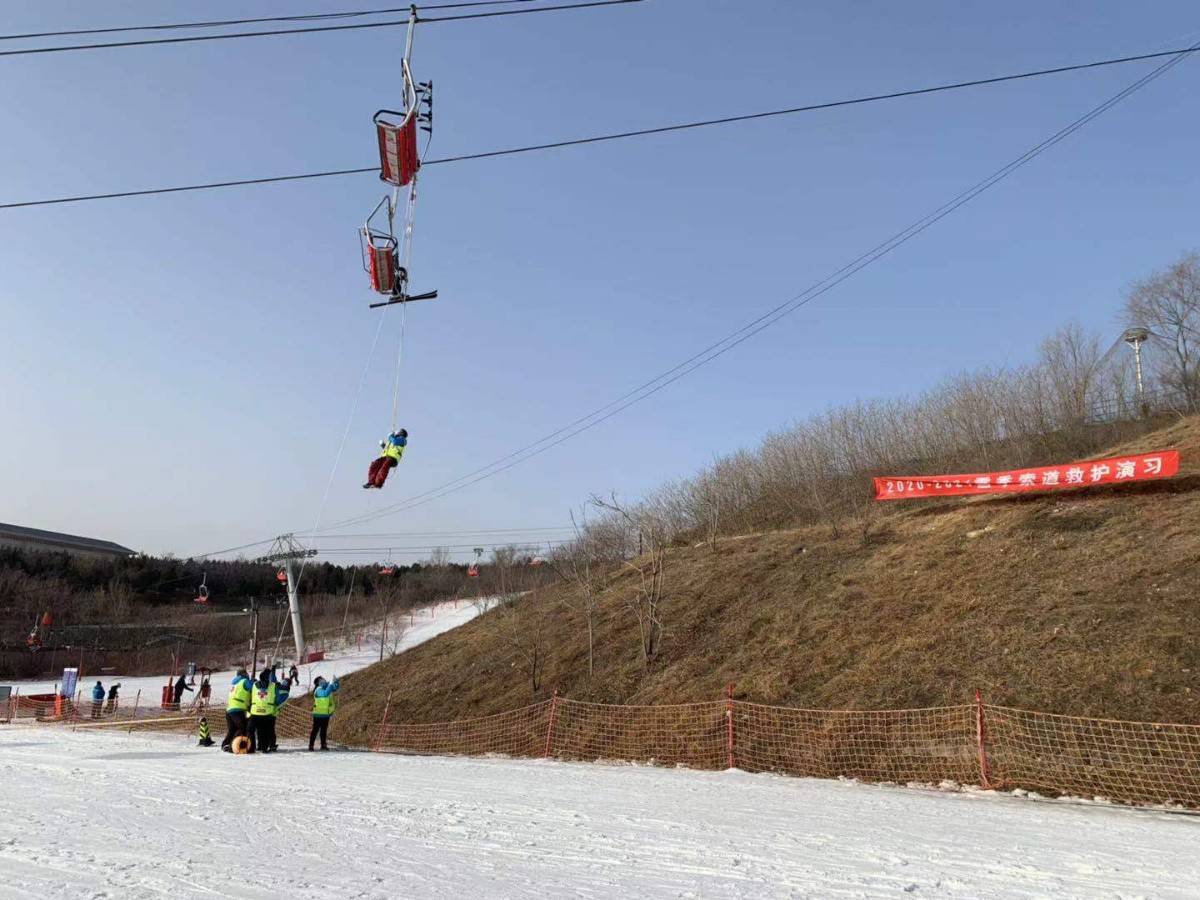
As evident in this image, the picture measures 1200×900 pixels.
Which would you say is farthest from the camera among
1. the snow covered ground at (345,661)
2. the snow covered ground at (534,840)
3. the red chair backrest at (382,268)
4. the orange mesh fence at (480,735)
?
the snow covered ground at (345,661)

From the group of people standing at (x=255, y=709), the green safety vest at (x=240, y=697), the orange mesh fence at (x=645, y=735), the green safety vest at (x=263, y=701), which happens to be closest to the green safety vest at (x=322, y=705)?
the group of people standing at (x=255, y=709)

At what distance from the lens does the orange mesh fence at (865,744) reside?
12844 mm

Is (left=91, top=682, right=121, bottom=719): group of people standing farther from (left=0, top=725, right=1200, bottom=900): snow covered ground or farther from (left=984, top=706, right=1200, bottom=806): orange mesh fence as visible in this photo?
(left=984, top=706, right=1200, bottom=806): orange mesh fence

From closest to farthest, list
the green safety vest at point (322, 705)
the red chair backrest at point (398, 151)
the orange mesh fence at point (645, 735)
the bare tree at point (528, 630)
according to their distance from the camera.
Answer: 1. the red chair backrest at point (398, 151)
2. the green safety vest at point (322, 705)
3. the orange mesh fence at point (645, 735)
4. the bare tree at point (528, 630)

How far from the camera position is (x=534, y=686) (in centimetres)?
2236

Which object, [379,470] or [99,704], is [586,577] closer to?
[379,470]

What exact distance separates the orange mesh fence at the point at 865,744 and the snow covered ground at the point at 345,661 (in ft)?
104

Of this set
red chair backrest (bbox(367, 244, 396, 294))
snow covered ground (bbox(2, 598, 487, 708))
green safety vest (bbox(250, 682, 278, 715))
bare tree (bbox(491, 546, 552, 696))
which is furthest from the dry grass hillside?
snow covered ground (bbox(2, 598, 487, 708))

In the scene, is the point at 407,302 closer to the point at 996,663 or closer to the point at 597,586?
the point at 996,663

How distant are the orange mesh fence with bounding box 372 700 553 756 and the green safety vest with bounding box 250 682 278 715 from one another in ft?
17.6

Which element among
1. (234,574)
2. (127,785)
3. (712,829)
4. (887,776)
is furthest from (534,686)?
(234,574)

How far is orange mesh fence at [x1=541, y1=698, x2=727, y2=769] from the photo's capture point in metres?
15.5

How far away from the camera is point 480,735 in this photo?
2020cm

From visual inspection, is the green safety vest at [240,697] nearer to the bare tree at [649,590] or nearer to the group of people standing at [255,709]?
the group of people standing at [255,709]
